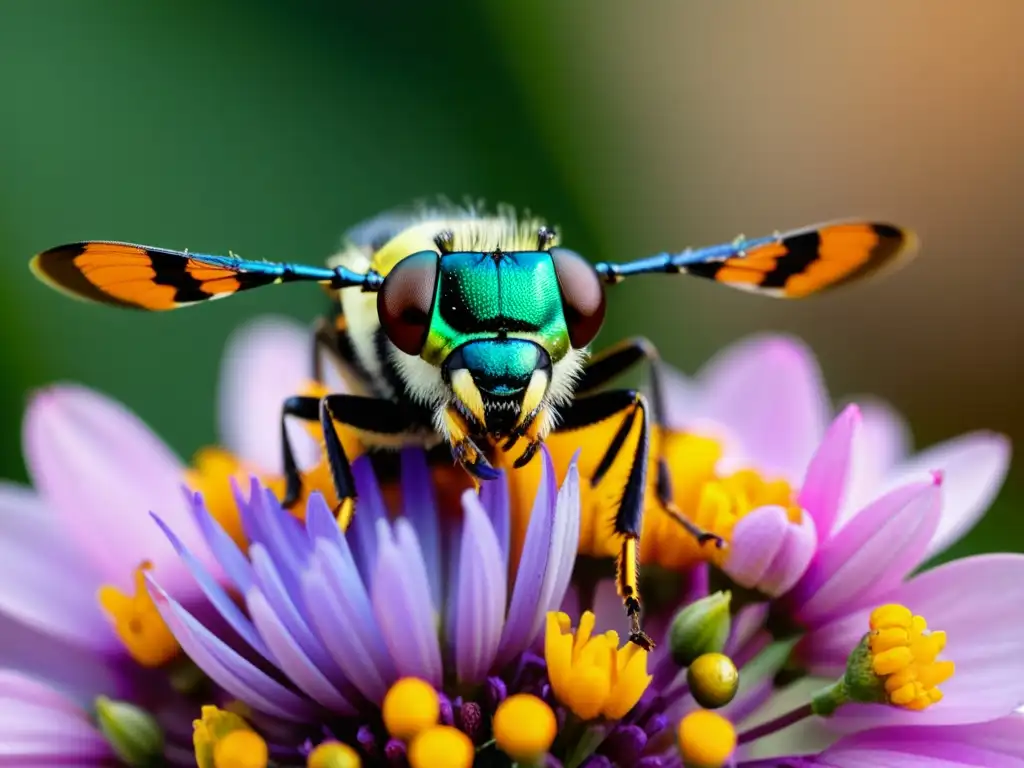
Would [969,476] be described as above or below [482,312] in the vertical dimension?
below

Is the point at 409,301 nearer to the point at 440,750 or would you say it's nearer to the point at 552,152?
the point at 440,750

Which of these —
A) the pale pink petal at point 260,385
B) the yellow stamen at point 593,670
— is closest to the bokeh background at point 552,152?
the pale pink petal at point 260,385

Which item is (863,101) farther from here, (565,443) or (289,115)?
(565,443)

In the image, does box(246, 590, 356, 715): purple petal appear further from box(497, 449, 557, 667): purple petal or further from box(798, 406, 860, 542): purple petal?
box(798, 406, 860, 542): purple petal

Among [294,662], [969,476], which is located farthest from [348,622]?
[969,476]

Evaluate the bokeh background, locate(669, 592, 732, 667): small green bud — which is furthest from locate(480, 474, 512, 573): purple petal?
the bokeh background

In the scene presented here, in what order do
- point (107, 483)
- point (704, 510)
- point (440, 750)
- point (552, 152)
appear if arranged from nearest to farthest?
point (440, 750), point (704, 510), point (107, 483), point (552, 152)
